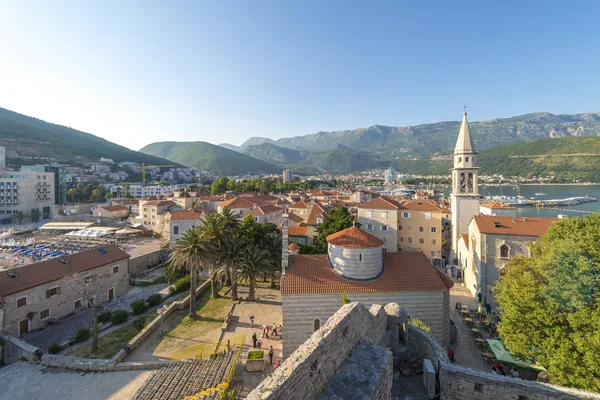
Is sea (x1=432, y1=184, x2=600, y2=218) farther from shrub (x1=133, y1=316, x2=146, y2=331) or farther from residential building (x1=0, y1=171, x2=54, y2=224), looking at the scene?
residential building (x1=0, y1=171, x2=54, y2=224)

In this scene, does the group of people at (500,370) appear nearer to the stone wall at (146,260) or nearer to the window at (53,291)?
the window at (53,291)

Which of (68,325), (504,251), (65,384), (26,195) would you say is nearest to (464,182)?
(504,251)

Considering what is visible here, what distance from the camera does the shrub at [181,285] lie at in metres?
31.4

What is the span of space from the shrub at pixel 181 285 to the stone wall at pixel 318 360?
26.4 meters

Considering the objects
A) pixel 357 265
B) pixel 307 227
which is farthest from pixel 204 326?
pixel 307 227

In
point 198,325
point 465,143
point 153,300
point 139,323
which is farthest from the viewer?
point 465,143

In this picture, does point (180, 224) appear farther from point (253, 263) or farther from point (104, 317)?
point (253, 263)

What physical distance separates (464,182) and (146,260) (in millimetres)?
45527

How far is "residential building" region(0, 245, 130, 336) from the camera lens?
74.0 feet

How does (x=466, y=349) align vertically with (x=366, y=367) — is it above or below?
below

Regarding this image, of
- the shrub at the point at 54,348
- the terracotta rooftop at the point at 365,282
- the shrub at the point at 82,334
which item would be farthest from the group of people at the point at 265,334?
the shrub at the point at 54,348

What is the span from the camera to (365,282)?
20.6 meters

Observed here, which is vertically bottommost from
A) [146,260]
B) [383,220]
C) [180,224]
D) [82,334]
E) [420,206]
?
[82,334]

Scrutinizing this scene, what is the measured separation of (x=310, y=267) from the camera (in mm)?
21641
